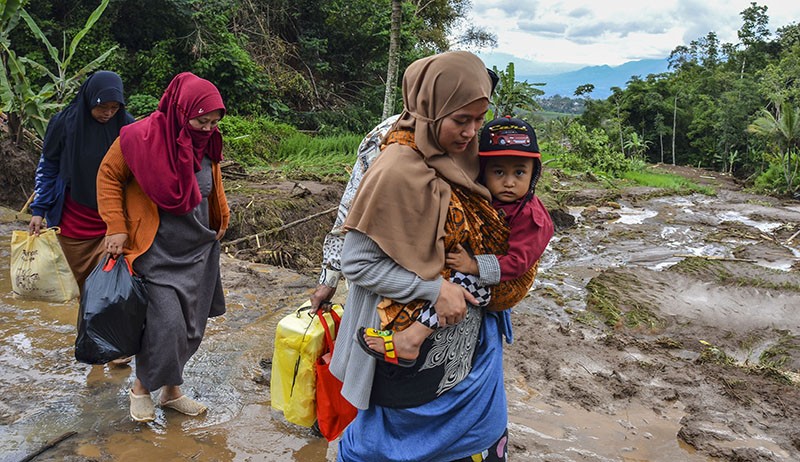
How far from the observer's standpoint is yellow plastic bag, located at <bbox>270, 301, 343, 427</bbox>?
221 cm

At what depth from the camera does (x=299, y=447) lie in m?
2.80

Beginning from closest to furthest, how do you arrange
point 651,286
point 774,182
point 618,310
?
point 618,310 < point 651,286 < point 774,182

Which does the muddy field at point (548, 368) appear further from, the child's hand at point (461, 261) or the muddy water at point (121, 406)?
the child's hand at point (461, 261)

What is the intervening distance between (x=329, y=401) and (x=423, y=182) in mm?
983

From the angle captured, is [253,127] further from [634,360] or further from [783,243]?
[783,243]

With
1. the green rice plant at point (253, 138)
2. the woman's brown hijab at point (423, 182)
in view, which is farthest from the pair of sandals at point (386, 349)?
the green rice plant at point (253, 138)

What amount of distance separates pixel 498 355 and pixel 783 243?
1123 cm

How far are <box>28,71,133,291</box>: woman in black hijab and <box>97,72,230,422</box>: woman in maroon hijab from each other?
1.93 ft

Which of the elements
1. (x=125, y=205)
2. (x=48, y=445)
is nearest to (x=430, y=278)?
(x=125, y=205)

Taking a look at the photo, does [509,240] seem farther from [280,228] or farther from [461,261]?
[280,228]

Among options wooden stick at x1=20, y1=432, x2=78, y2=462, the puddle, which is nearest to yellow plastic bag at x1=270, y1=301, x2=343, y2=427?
wooden stick at x1=20, y1=432, x2=78, y2=462

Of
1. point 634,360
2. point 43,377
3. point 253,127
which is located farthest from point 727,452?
point 253,127

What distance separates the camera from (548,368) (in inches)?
163

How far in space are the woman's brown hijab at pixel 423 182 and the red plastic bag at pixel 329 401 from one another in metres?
0.72
